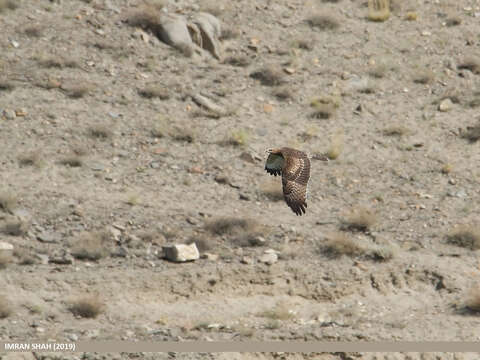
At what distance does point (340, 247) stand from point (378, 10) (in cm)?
943

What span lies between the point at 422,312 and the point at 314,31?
969 cm

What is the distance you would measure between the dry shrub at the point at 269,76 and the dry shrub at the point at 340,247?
552cm

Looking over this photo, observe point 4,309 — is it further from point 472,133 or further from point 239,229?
point 472,133

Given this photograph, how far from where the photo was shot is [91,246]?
680 inches

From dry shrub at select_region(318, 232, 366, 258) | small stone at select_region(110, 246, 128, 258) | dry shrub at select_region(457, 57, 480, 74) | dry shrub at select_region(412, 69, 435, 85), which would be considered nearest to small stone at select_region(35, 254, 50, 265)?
small stone at select_region(110, 246, 128, 258)

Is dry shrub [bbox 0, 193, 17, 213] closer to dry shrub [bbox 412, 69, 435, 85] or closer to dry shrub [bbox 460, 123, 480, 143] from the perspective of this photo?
dry shrub [bbox 460, 123, 480, 143]

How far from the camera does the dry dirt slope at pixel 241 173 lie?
16516mm

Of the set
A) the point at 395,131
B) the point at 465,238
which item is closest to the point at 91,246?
the point at 465,238

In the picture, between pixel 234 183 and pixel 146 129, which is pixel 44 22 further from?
pixel 234 183

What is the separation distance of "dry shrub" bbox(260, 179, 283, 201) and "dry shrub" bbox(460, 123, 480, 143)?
4887 millimetres

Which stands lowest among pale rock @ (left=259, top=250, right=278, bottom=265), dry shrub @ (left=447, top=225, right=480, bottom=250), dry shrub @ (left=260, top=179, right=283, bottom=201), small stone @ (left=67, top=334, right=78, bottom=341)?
dry shrub @ (left=260, top=179, right=283, bottom=201)

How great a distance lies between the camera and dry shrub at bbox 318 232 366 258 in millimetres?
18156

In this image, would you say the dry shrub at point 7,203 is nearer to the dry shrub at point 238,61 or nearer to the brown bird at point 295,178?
the brown bird at point 295,178

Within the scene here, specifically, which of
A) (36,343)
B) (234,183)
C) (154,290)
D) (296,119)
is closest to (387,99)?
(296,119)
